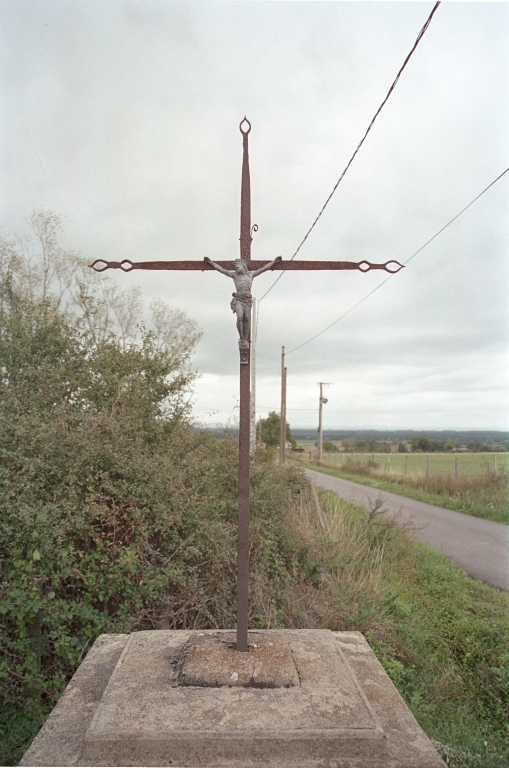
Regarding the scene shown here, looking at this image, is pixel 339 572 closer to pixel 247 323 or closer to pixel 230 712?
pixel 230 712

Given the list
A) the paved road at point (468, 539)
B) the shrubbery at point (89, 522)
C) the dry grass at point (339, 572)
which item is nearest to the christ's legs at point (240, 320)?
the shrubbery at point (89, 522)

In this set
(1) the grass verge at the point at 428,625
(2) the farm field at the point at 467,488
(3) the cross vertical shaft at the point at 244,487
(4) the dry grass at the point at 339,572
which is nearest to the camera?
(3) the cross vertical shaft at the point at 244,487

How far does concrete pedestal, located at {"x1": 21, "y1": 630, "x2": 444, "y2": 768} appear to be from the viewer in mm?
2400

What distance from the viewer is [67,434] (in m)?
4.21

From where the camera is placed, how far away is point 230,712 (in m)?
2.56

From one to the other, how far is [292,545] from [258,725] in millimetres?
3495

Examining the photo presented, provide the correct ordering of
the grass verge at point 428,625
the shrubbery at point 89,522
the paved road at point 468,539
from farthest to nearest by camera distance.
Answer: the paved road at point 468,539 → the grass verge at point 428,625 → the shrubbery at point 89,522

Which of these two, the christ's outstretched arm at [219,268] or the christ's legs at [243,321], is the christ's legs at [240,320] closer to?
the christ's legs at [243,321]

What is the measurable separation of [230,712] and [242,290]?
2.25 m

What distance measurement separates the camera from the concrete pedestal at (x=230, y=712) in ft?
7.88

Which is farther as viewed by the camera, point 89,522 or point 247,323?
point 89,522

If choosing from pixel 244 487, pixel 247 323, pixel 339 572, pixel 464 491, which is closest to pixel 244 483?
pixel 244 487

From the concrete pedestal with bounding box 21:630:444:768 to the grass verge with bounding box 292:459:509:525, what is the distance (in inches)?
405

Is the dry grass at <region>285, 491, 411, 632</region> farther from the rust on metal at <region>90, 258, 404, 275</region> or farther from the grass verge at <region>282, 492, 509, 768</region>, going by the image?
the rust on metal at <region>90, 258, 404, 275</region>
